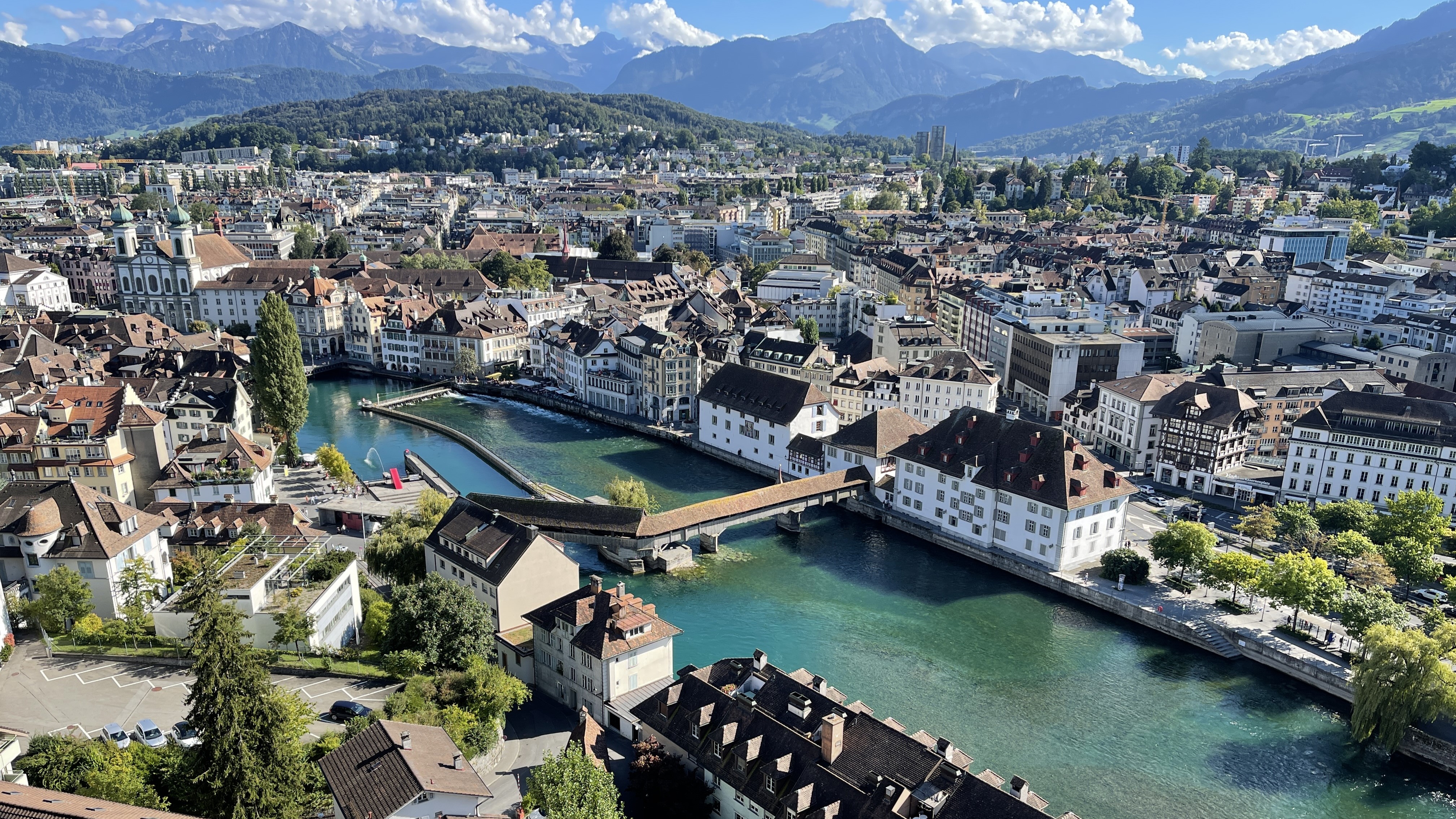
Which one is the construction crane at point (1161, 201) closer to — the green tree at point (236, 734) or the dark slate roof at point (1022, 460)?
the dark slate roof at point (1022, 460)

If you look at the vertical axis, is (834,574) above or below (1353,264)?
below

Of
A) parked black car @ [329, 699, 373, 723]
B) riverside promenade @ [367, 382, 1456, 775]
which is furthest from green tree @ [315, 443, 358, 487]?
riverside promenade @ [367, 382, 1456, 775]

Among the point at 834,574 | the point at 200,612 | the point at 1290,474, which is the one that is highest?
the point at 200,612

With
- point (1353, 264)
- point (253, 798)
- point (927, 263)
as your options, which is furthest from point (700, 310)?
point (253, 798)

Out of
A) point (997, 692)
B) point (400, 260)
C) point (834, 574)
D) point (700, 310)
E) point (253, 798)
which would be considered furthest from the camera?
point (400, 260)

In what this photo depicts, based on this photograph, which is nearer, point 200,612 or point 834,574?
point 200,612

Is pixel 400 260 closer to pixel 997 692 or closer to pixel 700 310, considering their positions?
pixel 700 310

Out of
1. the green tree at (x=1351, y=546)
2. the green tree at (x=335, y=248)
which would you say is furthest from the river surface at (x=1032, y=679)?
the green tree at (x=335, y=248)

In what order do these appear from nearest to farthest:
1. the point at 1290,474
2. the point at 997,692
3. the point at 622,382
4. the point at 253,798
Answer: the point at 253,798 < the point at 997,692 < the point at 1290,474 < the point at 622,382
